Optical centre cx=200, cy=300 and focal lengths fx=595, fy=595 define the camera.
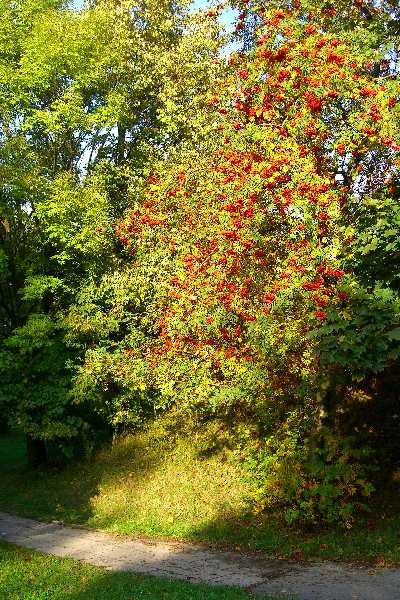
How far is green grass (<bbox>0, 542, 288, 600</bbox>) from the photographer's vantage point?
8734 mm

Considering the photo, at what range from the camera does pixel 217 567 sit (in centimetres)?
1109

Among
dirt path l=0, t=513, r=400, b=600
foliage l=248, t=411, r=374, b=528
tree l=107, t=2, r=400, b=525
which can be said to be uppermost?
tree l=107, t=2, r=400, b=525

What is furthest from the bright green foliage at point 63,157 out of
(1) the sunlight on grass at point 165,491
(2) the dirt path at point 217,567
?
(2) the dirt path at point 217,567

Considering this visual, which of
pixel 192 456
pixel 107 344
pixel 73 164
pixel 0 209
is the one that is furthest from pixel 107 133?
pixel 192 456

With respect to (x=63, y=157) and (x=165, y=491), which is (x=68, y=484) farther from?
(x=63, y=157)

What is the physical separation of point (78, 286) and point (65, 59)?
7770 mm

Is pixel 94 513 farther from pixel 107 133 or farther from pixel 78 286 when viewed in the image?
pixel 107 133

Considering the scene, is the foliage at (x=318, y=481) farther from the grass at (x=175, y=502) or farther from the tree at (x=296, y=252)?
the grass at (x=175, y=502)

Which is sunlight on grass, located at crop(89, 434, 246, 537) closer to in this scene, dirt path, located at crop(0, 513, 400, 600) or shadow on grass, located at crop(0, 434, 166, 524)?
shadow on grass, located at crop(0, 434, 166, 524)

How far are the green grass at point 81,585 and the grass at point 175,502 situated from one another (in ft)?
8.93

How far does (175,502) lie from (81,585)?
19.6 ft

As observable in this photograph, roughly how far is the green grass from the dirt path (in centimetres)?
70

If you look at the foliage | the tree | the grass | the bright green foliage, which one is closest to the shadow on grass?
the grass

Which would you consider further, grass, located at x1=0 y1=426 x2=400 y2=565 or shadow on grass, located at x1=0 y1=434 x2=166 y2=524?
shadow on grass, located at x1=0 y1=434 x2=166 y2=524
